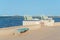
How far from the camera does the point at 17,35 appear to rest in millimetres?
16328

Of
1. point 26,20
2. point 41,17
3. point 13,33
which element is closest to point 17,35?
point 13,33

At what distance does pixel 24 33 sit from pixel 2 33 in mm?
1947

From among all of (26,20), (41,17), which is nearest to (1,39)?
(26,20)

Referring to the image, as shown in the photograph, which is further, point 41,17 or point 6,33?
point 41,17

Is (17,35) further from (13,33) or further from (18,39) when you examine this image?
(18,39)

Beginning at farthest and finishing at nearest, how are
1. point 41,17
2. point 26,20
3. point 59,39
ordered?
point 41,17
point 26,20
point 59,39

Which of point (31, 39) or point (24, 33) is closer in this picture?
point (31, 39)

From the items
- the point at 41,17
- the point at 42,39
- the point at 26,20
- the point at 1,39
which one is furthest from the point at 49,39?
the point at 41,17

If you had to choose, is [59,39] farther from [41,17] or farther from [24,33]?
[41,17]

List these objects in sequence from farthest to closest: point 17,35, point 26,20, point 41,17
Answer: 1. point 41,17
2. point 26,20
3. point 17,35

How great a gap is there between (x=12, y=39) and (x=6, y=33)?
311 cm

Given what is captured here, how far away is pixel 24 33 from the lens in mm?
17203

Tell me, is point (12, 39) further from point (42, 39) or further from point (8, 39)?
point (42, 39)

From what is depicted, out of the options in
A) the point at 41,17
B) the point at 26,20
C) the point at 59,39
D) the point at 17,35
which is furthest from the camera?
the point at 41,17
